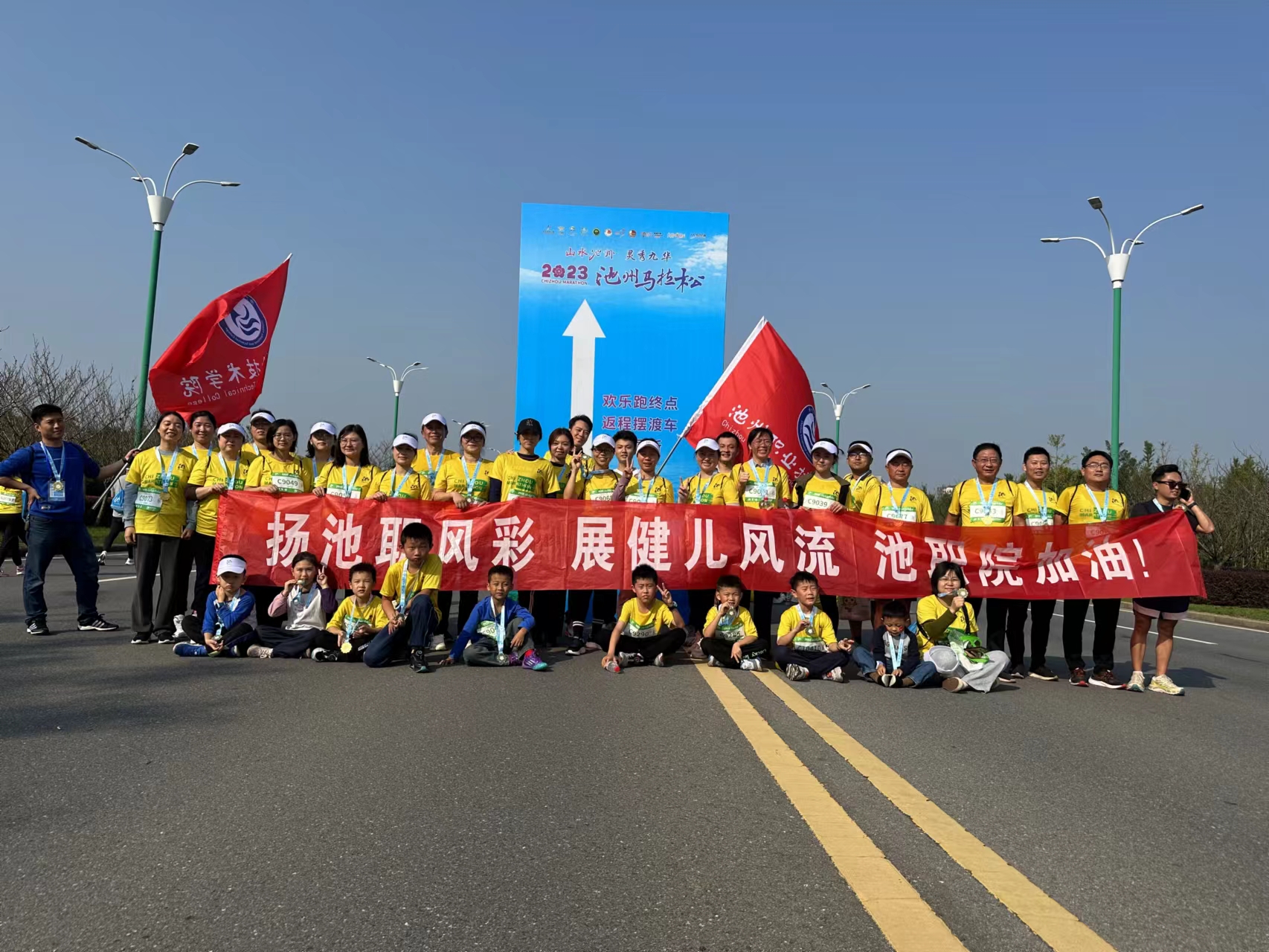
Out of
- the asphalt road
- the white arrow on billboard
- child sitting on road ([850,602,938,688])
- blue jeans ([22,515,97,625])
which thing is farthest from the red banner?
the asphalt road

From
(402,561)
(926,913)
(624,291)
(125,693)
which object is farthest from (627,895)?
(624,291)

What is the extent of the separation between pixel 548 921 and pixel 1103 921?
64.2 inches

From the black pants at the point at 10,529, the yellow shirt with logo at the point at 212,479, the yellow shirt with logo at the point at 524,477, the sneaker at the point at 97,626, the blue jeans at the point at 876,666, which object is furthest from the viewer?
the black pants at the point at 10,529

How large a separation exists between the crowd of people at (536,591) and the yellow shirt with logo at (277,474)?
0.7 inches

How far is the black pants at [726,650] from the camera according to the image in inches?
334

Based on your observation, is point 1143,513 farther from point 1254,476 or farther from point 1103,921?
point 1254,476

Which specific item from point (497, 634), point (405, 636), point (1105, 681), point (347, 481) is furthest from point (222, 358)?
point (1105, 681)

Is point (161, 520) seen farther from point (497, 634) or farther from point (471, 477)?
point (497, 634)

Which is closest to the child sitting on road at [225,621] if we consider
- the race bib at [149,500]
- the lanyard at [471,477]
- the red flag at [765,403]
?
the race bib at [149,500]

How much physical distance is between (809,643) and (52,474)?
6.73m

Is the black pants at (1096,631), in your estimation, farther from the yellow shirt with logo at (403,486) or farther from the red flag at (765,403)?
the yellow shirt with logo at (403,486)

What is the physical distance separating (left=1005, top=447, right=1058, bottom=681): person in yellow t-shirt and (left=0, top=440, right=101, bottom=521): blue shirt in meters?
8.21

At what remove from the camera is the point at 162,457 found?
9078mm

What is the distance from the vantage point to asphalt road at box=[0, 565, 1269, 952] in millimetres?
2938
